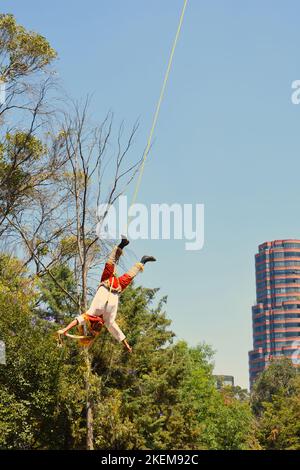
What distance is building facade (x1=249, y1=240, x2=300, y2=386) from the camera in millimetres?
169125

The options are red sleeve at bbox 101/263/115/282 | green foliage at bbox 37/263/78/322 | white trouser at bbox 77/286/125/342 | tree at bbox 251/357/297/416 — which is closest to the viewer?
white trouser at bbox 77/286/125/342

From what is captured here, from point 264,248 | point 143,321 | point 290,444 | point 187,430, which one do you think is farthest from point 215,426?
point 264,248

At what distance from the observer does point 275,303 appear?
174 metres

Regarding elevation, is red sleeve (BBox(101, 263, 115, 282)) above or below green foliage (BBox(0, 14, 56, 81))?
below

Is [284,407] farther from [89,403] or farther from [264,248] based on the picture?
[264,248]

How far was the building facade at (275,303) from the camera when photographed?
6658 inches

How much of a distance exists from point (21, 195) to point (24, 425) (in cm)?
1012

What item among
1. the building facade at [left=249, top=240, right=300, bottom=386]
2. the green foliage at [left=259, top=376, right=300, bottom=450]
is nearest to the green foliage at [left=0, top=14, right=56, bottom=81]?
the green foliage at [left=259, top=376, right=300, bottom=450]

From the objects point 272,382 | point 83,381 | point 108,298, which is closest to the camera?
point 108,298

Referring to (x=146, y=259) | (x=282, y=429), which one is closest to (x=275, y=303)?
(x=282, y=429)

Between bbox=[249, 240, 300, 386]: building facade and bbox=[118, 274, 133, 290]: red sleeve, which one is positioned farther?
bbox=[249, 240, 300, 386]: building facade

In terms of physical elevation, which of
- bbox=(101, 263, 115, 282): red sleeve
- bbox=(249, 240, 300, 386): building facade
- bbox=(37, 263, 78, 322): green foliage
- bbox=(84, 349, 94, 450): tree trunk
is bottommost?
bbox=(84, 349, 94, 450): tree trunk

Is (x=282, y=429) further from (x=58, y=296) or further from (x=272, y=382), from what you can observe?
(x=272, y=382)

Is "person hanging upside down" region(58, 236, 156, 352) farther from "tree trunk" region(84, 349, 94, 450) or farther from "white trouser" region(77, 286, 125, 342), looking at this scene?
"tree trunk" region(84, 349, 94, 450)
